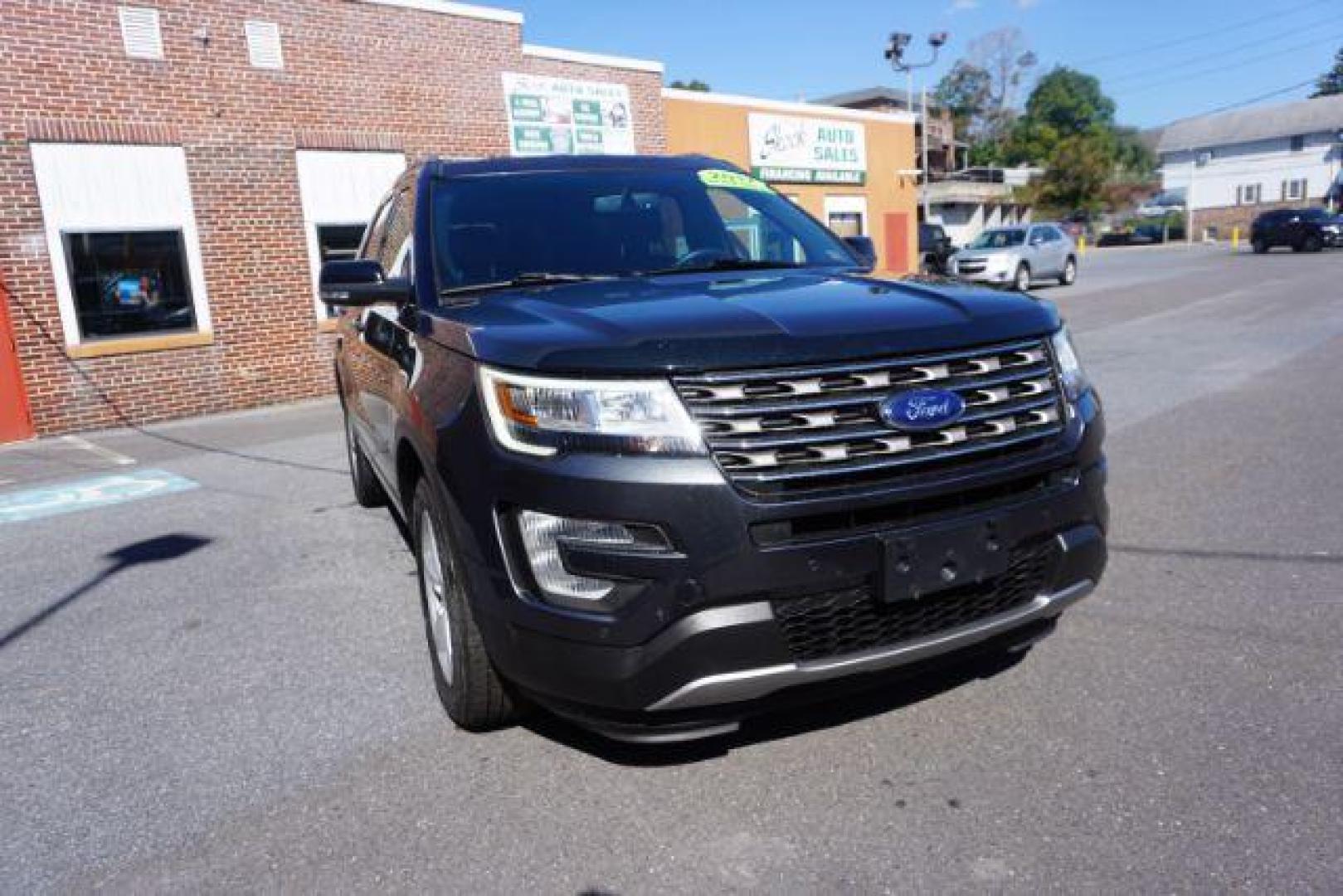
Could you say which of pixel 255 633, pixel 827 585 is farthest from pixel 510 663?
pixel 255 633

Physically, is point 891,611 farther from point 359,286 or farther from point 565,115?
point 565,115

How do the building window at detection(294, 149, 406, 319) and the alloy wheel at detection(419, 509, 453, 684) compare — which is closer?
the alloy wheel at detection(419, 509, 453, 684)

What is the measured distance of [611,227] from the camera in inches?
150

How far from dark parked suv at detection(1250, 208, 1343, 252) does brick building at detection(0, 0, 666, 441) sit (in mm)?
35250

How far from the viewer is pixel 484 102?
46.5 ft

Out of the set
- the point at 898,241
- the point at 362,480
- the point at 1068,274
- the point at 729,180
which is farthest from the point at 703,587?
the point at 1068,274

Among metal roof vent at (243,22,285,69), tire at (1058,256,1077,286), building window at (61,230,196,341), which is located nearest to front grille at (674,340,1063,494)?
building window at (61,230,196,341)

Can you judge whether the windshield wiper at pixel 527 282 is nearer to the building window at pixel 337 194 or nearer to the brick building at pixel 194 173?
the brick building at pixel 194 173

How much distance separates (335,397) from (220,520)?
6.96 metres

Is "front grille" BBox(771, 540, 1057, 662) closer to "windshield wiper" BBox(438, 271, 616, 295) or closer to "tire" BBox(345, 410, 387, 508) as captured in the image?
"windshield wiper" BBox(438, 271, 616, 295)

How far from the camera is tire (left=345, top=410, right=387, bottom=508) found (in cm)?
593

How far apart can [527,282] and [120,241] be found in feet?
32.2

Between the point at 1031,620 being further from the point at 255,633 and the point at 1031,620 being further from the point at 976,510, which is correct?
the point at 255,633

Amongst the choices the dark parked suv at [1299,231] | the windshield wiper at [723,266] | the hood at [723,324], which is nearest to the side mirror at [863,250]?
the windshield wiper at [723,266]
